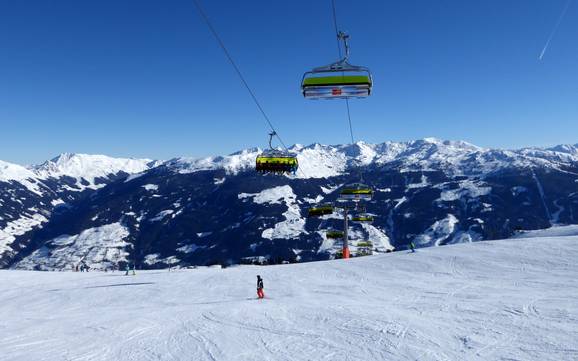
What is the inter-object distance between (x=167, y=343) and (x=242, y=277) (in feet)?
67.2

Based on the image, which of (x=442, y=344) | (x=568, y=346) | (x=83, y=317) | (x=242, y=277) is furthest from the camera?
(x=242, y=277)

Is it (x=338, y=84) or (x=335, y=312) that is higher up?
(x=338, y=84)

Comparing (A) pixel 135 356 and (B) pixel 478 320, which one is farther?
(B) pixel 478 320

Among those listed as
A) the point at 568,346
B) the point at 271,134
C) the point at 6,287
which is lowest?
the point at 568,346

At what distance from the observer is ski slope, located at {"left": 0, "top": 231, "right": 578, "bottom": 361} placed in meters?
15.6

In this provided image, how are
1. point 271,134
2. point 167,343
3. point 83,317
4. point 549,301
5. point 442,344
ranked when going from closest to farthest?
point 442,344, point 167,343, point 549,301, point 83,317, point 271,134

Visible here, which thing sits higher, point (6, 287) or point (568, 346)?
point (6, 287)

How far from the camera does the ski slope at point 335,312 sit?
15648 mm

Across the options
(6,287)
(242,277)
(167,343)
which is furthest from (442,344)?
(6,287)

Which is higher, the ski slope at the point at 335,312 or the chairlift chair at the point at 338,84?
the chairlift chair at the point at 338,84

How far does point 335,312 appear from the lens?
2095cm

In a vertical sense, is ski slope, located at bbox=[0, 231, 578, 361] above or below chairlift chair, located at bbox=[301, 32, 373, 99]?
below

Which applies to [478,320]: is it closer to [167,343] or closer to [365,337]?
[365,337]

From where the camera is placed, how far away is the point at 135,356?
16531 mm
